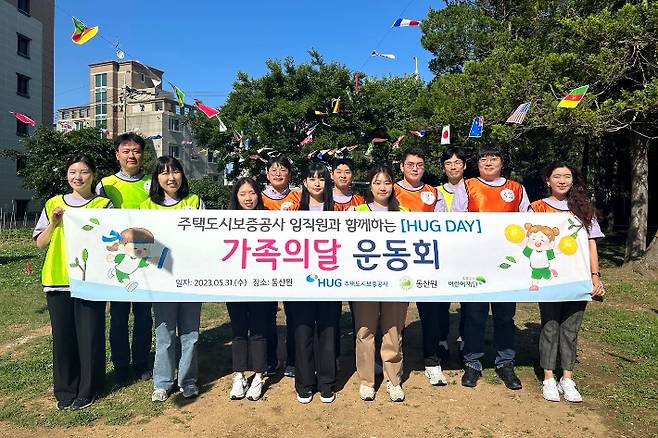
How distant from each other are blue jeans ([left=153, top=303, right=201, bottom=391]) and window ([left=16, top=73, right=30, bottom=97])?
1114 inches

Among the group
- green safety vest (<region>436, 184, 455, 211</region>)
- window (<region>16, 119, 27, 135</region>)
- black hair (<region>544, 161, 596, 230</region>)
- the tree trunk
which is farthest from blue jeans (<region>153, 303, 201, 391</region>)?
window (<region>16, 119, 27, 135</region>)

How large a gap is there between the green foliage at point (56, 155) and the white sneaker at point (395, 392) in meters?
12.2

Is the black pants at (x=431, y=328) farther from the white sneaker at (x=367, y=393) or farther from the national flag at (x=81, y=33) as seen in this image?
the national flag at (x=81, y=33)

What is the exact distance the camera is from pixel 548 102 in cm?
799

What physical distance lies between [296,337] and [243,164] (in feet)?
56.9

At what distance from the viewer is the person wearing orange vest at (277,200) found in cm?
393

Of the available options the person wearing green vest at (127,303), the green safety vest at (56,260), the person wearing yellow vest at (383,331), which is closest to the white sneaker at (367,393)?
the person wearing yellow vest at (383,331)

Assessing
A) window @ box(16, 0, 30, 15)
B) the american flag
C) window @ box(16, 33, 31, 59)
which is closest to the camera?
the american flag

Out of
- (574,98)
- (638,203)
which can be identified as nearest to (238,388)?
(574,98)

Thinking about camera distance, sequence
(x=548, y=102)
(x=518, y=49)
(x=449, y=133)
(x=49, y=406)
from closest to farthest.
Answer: (x=49, y=406) < (x=548, y=102) < (x=518, y=49) < (x=449, y=133)

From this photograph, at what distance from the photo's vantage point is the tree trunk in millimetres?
9742

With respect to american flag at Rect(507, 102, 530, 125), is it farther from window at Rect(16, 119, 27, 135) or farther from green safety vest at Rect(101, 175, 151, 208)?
window at Rect(16, 119, 27, 135)

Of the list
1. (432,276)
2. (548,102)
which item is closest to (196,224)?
(432,276)

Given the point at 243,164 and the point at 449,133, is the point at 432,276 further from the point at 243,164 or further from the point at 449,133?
the point at 243,164
